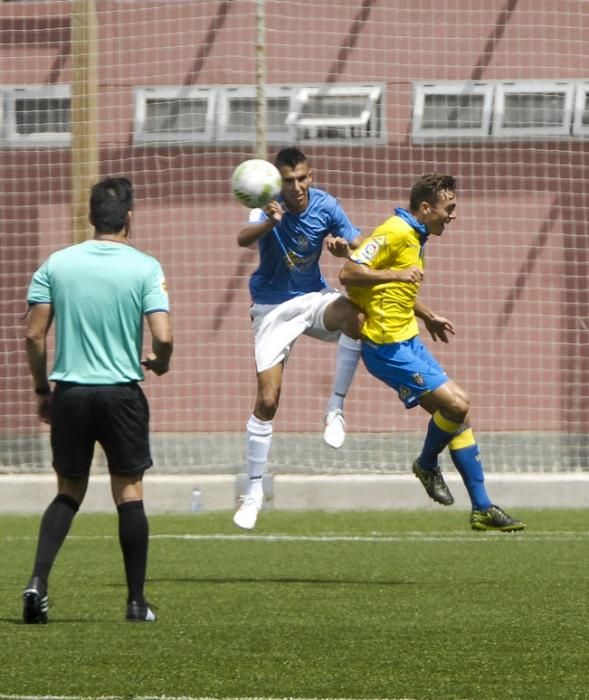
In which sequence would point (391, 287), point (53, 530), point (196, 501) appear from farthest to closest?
point (196, 501) → point (391, 287) → point (53, 530)

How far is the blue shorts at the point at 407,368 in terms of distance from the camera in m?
9.33

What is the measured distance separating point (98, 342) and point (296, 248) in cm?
287

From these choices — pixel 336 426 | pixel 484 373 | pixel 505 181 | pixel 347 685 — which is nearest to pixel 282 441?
pixel 484 373

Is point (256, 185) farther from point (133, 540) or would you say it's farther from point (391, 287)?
point (133, 540)

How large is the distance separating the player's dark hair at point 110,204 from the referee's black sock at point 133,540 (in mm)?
1160

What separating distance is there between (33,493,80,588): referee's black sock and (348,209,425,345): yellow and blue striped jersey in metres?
2.60

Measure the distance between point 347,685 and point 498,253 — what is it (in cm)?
1162

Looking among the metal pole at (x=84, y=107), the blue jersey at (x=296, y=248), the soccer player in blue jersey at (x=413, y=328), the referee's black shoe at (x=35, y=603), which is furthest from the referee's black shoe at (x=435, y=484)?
the metal pole at (x=84, y=107)

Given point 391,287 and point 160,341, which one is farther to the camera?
point 391,287

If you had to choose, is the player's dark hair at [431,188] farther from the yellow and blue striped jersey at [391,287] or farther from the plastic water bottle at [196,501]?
the plastic water bottle at [196,501]

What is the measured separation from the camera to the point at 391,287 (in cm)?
949

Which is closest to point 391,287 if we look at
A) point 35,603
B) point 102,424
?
point 102,424

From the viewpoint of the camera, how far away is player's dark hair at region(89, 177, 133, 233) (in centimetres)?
716

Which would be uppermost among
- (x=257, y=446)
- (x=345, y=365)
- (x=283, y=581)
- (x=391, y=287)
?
(x=391, y=287)
